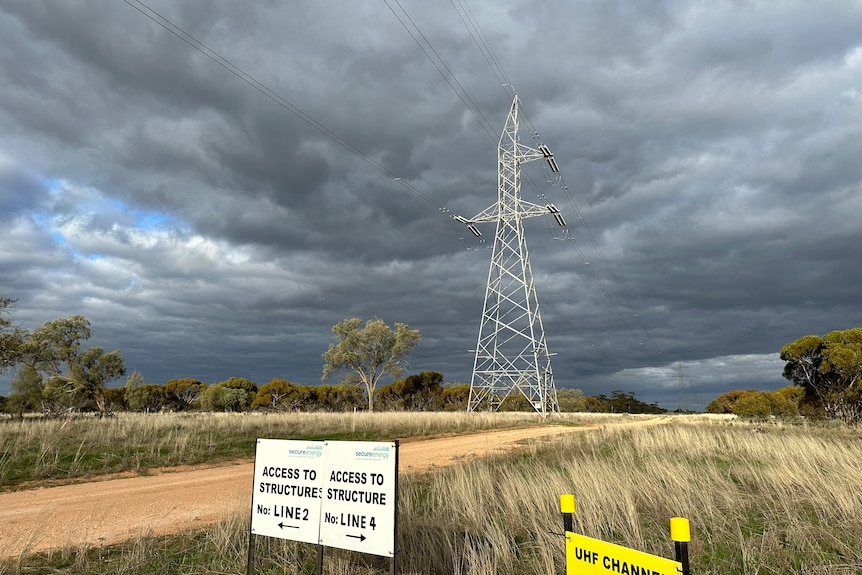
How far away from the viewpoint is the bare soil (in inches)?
305

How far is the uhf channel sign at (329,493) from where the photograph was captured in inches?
182

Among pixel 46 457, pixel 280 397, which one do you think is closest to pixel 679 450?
pixel 46 457

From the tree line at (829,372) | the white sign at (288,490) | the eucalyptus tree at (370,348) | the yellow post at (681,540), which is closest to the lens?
the yellow post at (681,540)

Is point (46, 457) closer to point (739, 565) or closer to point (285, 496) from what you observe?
point (285, 496)

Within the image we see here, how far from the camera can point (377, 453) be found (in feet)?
15.7

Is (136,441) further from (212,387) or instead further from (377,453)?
(212,387)

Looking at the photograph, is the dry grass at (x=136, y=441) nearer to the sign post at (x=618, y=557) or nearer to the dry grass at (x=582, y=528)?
the dry grass at (x=582, y=528)

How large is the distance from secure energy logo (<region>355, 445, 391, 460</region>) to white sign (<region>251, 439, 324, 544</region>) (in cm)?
50

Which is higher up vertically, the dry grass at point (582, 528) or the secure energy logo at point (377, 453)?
the secure energy logo at point (377, 453)

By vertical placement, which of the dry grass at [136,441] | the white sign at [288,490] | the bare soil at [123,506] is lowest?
the bare soil at [123,506]

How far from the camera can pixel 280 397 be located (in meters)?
74.9

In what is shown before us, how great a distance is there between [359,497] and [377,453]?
432 millimetres

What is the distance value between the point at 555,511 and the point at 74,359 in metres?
45.9

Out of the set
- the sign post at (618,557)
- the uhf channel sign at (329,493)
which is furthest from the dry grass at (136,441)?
the sign post at (618,557)
